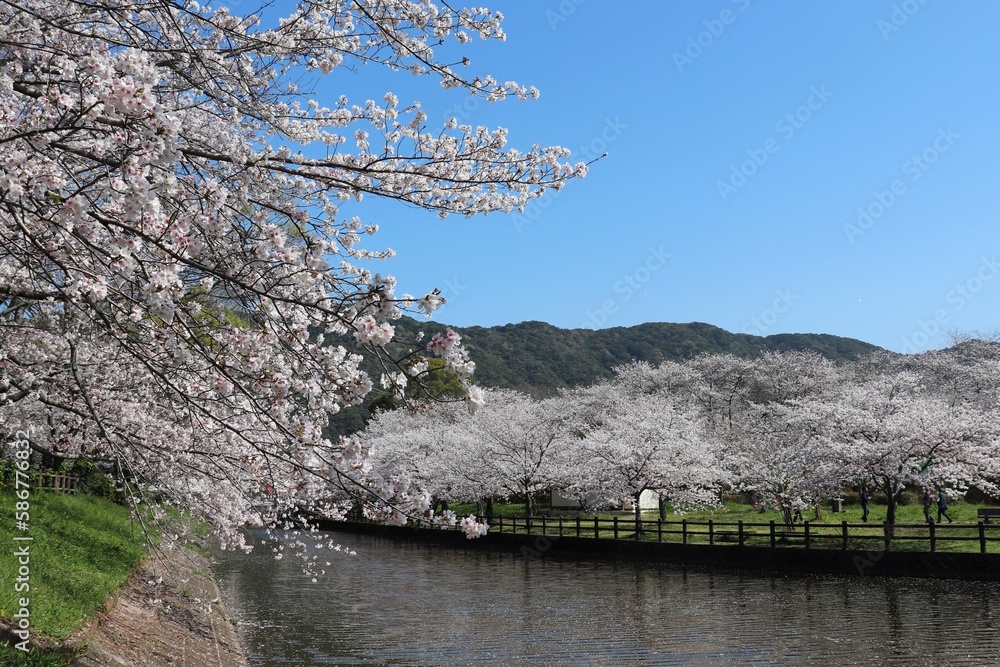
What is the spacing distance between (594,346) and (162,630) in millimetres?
136004

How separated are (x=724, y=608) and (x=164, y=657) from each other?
10498 millimetres

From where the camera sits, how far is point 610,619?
1394 cm

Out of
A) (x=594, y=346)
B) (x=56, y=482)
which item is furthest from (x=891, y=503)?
(x=594, y=346)

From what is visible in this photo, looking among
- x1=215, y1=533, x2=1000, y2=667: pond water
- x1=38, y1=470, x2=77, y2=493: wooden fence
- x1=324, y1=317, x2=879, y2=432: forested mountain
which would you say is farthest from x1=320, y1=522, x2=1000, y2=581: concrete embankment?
x1=324, y1=317, x2=879, y2=432: forested mountain

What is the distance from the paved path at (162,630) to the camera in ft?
24.8

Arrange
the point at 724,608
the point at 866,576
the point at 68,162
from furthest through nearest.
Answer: the point at 866,576, the point at 724,608, the point at 68,162

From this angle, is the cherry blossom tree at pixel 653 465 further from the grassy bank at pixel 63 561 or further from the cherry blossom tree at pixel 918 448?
the grassy bank at pixel 63 561

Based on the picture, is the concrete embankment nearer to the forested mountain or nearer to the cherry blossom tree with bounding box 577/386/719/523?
the cherry blossom tree with bounding box 577/386/719/523

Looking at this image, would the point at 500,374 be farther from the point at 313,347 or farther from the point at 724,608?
the point at 313,347

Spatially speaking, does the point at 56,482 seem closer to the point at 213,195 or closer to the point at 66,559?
the point at 66,559

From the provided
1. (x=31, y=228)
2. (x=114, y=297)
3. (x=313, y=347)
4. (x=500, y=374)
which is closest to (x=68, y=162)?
(x=31, y=228)

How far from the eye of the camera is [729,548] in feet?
73.6

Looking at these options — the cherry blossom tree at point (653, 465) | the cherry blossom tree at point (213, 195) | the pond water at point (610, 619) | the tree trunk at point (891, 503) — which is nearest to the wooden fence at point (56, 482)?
the pond water at point (610, 619)

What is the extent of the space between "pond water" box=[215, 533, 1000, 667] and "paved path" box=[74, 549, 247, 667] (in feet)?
2.14
